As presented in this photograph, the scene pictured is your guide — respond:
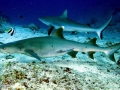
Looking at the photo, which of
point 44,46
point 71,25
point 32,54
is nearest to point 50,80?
point 32,54

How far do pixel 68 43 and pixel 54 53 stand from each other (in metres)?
0.50

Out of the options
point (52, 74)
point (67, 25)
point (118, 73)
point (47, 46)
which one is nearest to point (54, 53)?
point (47, 46)

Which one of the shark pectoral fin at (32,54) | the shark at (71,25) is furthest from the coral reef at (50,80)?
the shark at (71,25)

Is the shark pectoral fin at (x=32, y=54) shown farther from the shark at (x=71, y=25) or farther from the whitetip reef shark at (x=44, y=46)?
the shark at (x=71, y=25)

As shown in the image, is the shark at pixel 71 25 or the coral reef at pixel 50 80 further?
the shark at pixel 71 25

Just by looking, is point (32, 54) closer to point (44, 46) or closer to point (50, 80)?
point (44, 46)

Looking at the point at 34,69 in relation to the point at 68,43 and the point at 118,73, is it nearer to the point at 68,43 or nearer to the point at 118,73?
the point at 68,43

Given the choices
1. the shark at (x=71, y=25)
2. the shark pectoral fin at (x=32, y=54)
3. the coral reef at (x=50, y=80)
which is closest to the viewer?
the coral reef at (x=50, y=80)

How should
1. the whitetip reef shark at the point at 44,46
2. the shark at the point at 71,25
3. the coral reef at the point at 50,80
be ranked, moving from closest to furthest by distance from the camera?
the coral reef at the point at 50,80, the whitetip reef shark at the point at 44,46, the shark at the point at 71,25

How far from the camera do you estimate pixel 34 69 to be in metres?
3.88

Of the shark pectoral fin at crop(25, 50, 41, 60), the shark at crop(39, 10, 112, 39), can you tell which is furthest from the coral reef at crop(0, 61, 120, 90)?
the shark at crop(39, 10, 112, 39)

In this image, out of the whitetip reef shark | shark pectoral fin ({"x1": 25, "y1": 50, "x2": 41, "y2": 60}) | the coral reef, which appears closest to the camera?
the coral reef

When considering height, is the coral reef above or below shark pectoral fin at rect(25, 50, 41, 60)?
below

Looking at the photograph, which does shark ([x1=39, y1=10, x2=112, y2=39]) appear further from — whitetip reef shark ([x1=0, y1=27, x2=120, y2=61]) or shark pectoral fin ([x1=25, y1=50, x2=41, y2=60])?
shark pectoral fin ([x1=25, y1=50, x2=41, y2=60])
